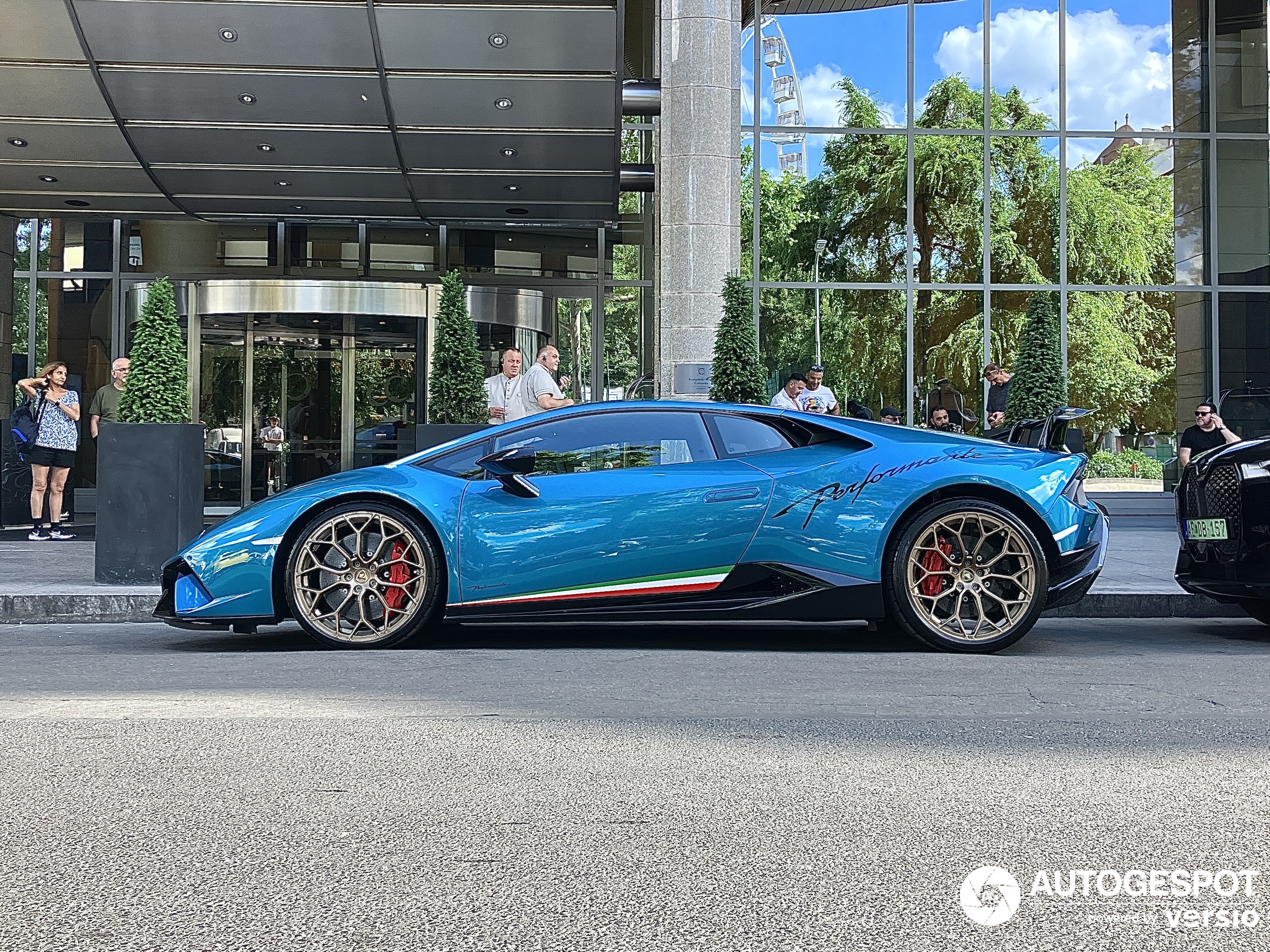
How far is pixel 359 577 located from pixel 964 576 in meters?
3.05

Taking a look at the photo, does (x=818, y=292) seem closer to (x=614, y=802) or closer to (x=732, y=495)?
(x=732, y=495)

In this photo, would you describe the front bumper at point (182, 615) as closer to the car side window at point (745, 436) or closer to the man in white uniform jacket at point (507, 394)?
the car side window at point (745, 436)

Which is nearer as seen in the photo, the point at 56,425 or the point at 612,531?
the point at 612,531

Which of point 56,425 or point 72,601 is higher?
point 56,425

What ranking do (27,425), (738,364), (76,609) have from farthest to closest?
(27,425) < (738,364) < (76,609)

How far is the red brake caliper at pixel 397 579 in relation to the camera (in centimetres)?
668

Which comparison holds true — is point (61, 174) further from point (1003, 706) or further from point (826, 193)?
point (1003, 706)

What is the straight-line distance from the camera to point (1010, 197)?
19.0 meters

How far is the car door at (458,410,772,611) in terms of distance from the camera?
6520 mm

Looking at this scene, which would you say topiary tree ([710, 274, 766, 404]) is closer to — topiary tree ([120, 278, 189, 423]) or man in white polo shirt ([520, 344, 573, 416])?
man in white polo shirt ([520, 344, 573, 416])

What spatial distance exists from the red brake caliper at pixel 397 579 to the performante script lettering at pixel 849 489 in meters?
1.88

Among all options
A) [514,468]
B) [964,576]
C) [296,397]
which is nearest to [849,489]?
[964,576]

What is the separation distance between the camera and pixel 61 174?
55.4 feet

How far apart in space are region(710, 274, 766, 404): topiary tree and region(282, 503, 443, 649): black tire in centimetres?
611
